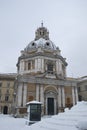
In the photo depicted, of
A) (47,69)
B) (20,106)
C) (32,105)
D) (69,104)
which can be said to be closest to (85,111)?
(32,105)

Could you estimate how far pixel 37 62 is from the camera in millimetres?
35094

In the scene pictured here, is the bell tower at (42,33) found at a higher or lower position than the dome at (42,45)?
higher

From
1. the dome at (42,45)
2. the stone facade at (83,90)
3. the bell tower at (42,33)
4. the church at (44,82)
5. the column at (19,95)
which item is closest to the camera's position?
the column at (19,95)

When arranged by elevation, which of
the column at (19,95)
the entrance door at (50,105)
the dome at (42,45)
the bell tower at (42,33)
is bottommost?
the entrance door at (50,105)

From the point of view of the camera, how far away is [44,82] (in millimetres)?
32219

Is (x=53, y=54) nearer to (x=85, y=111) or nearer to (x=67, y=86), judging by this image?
(x=67, y=86)

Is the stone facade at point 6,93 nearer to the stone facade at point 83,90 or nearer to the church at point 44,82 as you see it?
the church at point 44,82

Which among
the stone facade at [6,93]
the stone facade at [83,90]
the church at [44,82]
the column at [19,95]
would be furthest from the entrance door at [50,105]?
the stone facade at [6,93]

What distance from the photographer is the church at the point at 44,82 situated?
30547 millimetres

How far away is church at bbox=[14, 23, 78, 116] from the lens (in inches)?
1203

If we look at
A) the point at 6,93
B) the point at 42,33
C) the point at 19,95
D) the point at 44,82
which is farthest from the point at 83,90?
the point at 6,93

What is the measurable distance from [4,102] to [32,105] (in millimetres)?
33821

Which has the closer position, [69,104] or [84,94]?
[69,104]

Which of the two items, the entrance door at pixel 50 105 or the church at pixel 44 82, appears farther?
the entrance door at pixel 50 105
